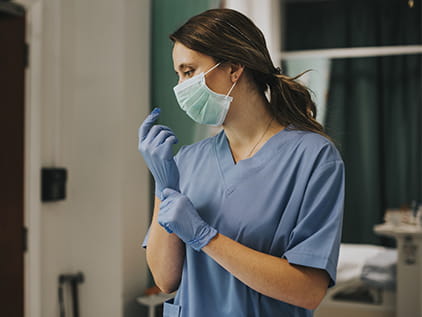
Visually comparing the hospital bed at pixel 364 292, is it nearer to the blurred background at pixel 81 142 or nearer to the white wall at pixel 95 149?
the blurred background at pixel 81 142

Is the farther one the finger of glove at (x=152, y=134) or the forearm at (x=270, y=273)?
the finger of glove at (x=152, y=134)

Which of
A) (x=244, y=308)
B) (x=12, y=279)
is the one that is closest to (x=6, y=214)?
(x=12, y=279)

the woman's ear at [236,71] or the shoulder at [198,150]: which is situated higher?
the woman's ear at [236,71]

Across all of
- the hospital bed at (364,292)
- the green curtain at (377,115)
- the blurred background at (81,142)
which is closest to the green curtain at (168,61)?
the blurred background at (81,142)

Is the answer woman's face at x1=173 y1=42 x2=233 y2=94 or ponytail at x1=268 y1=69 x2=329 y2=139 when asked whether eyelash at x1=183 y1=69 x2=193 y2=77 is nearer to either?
woman's face at x1=173 y1=42 x2=233 y2=94

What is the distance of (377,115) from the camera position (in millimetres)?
3770

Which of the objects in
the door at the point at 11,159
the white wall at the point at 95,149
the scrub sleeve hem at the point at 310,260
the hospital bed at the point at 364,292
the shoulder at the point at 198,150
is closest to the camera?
the scrub sleeve hem at the point at 310,260

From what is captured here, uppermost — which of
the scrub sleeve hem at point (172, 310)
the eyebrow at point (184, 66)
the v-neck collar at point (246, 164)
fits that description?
the eyebrow at point (184, 66)

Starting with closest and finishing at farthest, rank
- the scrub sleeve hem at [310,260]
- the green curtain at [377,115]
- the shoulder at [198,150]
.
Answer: the scrub sleeve hem at [310,260]
the shoulder at [198,150]
the green curtain at [377,115]

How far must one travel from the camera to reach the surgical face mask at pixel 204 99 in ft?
3.34

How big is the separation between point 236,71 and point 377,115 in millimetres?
3065

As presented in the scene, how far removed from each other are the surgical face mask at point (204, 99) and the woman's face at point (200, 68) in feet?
0.03

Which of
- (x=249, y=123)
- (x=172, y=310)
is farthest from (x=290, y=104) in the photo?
(x=172, y=310)

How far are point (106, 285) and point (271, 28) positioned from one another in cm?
176
